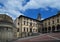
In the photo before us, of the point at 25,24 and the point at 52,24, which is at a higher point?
the point at 25,24

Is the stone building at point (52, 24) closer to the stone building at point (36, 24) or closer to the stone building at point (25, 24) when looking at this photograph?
the stone building at point (36, 24)

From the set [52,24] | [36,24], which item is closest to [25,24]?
[36,24]

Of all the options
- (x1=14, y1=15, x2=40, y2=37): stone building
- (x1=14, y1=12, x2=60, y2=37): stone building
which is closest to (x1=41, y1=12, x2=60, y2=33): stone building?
(x1=14, y1=12, x2=60, y2=37): stone building

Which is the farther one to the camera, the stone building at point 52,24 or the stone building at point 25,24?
the stone building at point 25,24

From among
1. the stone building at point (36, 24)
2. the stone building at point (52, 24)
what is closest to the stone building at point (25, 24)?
the stone building at point (36, 24)

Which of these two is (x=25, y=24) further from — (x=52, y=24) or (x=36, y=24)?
(x=52, y=24)

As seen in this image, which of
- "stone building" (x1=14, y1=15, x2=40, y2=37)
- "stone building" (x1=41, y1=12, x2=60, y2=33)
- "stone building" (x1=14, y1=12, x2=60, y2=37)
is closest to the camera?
"stone building" (x1=41, y1=12, x2=60, y2=33)

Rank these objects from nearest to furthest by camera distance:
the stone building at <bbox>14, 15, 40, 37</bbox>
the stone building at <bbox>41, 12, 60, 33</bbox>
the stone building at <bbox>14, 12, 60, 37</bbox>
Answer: the stone building at <bbox>41, 12, 60, 33</bbox> < the stone building at <bbox>14, 12, 60, 37</bbox> < the stone building at <bbox>14, 15, 40, 37</bbox>

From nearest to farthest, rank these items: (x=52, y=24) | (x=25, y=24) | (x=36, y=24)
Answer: (x=52, y=24)
(x=25, y=24)
(x=36, y=24)

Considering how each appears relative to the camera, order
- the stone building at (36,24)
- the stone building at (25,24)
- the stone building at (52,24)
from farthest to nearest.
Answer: the stone building at (25,24) < the stone building at (36,24) < the stone building at (52,24)

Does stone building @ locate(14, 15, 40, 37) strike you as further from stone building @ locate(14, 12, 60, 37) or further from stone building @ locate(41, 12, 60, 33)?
stone building @ locate(41, 12, 60, 33)

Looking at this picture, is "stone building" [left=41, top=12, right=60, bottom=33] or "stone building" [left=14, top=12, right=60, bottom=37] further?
"stone building" [left=14, top=12, right=60, bottom=37]

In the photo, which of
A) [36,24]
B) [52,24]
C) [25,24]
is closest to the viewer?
[52,24]

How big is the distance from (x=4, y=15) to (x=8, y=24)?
22.5ft
